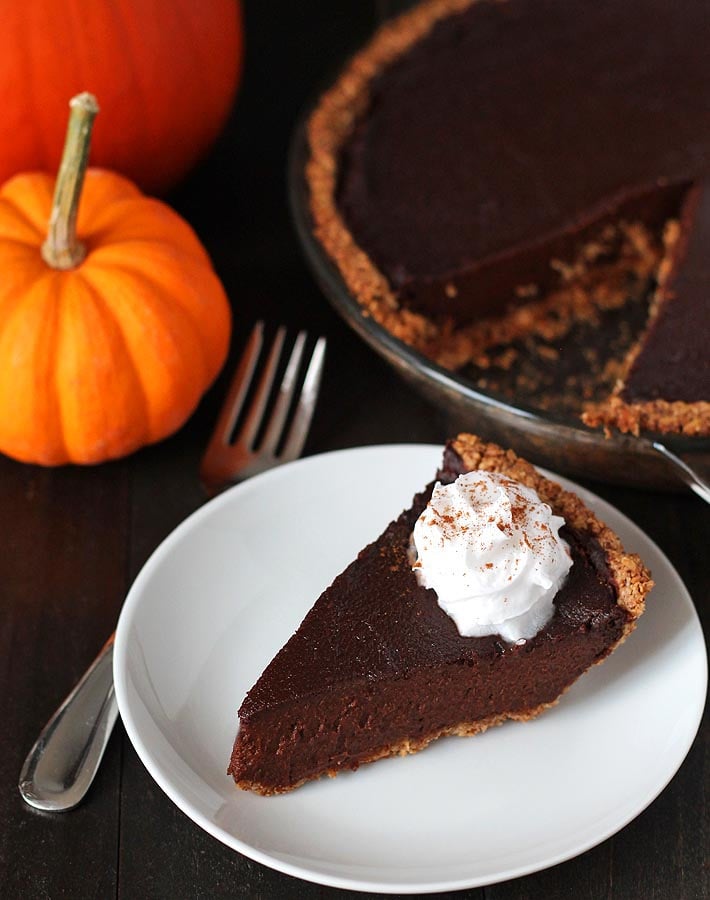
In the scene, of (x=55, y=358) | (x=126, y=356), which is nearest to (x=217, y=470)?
(x=126, y=356)

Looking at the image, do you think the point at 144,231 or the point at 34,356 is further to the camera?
the point at 144,231

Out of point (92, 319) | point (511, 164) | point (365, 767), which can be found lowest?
point (365, 767)

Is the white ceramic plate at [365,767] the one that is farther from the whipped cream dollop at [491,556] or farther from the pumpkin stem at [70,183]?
the pumpkin stem at [70,183]

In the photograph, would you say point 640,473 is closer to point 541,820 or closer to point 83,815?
point 541,820

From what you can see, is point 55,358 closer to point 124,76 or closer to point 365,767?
point 124,76

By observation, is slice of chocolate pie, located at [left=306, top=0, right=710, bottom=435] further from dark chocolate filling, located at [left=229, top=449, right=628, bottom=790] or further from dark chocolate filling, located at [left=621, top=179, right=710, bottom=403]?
dark chocolate filling, located at [left=229, top=449, right=628, bottom=790]

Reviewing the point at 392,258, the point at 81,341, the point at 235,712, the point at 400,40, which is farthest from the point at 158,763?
the point at 400,40

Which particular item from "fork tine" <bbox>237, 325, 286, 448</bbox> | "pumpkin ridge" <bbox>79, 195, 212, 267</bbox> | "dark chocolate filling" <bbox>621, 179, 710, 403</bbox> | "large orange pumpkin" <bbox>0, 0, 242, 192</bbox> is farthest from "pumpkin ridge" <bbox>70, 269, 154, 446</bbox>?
"dark chocolate filling" <bbox>621, 179, 710, 403</bbox>
